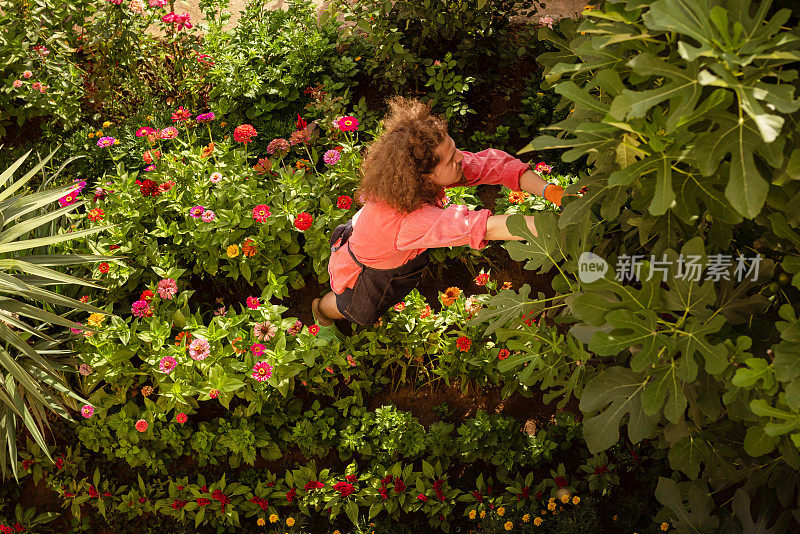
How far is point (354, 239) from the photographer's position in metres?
2.50

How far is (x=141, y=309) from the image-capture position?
2.96 meters

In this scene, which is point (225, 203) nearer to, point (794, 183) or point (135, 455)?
point (135, 455)

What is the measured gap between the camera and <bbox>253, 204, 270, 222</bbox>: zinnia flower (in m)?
3.03

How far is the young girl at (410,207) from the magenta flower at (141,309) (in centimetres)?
90

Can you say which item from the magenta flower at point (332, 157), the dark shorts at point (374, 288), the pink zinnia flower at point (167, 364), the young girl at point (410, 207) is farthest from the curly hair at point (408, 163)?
A: the pink zinnia flower at point (167, 364)

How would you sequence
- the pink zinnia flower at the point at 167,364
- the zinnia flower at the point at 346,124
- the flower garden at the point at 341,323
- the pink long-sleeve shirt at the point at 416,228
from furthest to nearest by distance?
the zinnia flower at the point at 346,124
the pink zinnia flower at the point at 167,364
the pink long-sleeve shirt at the point at 416,228
the flower garden at the point at 341,323

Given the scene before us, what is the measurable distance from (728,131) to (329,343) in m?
2.12

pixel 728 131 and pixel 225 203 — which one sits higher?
pixel 728 131

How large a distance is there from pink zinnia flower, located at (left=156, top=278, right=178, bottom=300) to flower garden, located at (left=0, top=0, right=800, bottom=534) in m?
0.03

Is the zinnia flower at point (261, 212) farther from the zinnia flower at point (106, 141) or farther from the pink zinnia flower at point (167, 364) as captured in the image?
the zinnia flower at point (106, 141)

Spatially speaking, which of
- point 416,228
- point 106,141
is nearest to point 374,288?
point 416,228

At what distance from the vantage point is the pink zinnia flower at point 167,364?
8.96ft

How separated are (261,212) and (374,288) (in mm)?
729

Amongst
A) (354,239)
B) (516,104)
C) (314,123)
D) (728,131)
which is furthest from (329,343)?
(728,131)
